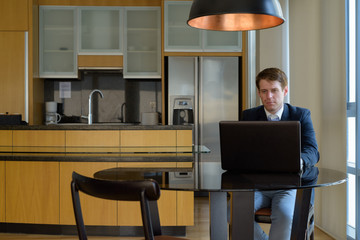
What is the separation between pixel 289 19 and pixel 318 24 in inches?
27.8

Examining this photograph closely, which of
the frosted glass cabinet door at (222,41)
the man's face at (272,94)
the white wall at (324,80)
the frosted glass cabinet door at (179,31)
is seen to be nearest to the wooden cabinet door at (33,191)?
the man's face at (272,94)

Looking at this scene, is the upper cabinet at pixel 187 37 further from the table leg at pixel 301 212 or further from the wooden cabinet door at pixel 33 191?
the table leg at pixel 301 212

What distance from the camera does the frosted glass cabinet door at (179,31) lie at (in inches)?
214

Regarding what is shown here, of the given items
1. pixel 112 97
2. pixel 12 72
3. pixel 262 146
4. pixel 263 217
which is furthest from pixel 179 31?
pixel 262 146

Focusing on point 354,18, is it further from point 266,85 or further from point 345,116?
point 266,85

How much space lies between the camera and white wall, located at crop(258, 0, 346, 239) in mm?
3100

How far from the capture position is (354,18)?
3.04 metres

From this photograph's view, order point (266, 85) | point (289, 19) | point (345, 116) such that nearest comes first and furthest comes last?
point (266, 85) → point (345, 116) → point (289, 19)

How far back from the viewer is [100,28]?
18.4 feet

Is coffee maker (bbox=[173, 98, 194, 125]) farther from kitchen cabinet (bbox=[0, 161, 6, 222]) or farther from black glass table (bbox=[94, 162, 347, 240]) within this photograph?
black glass table (bbox=[94, 162, 347, 240])

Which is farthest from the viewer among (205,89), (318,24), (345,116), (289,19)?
(205,89)

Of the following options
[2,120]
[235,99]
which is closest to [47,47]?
[2,120]

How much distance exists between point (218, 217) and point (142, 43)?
4177 millimetres

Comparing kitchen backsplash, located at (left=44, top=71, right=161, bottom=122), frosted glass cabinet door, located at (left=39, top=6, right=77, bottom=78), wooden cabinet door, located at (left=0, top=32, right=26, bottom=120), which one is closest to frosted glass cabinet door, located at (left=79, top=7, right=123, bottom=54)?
frosted glass cabinet door, located at (left=39, top=6, right=77, bottom=78)
